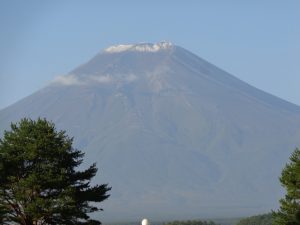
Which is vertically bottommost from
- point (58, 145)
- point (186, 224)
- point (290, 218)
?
point (290, 218)

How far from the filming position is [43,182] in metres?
40.8

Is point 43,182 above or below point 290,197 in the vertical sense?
above

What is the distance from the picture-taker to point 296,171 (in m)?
46.0

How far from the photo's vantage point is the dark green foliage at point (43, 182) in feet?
133

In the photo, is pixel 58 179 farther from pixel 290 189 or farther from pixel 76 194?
pixel 290 189

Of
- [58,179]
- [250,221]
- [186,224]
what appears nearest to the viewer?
[58,179]

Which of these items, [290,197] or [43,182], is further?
[290,197]

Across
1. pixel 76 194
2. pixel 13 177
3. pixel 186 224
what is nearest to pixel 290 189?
pixel 76 194

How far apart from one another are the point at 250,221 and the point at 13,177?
313 ft

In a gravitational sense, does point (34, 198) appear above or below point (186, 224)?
below

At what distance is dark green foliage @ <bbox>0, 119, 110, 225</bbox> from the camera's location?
133ft

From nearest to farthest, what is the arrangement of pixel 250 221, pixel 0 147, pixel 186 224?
pixel 0 147 → pixel 186 224 → pixel 250 221

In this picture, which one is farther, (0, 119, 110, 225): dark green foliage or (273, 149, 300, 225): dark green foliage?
(273, 149, 300, 225): dark green foliage

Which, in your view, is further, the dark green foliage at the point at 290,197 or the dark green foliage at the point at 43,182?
the dark green foliage at the point at 290,197
